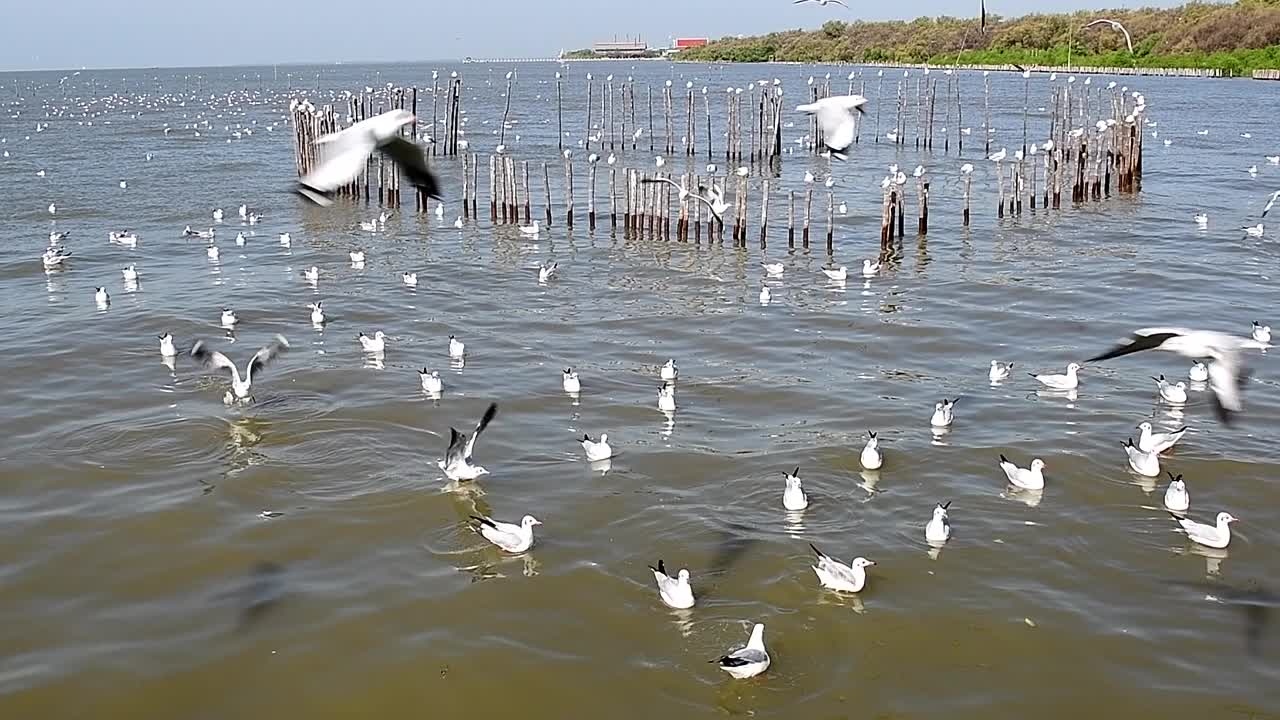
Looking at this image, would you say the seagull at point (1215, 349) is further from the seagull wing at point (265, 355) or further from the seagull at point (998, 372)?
the seagull wing at point (265, 355)

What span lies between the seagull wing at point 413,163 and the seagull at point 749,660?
3.38 m

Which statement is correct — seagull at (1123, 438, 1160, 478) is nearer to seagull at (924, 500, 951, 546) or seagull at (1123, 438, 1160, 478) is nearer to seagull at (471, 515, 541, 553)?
seagull at (924, 500, 951, 546)

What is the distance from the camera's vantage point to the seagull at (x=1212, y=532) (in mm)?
9094

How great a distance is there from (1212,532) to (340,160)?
7.25m

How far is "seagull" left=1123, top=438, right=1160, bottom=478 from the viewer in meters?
10.5

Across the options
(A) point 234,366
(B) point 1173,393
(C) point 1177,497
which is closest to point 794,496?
(C) point 1177,497

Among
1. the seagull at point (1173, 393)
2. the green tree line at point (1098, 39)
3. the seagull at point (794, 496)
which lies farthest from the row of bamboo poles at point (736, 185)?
the green tree line at point (1098, 39)

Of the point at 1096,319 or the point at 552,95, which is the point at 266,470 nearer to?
the point at 1096,319

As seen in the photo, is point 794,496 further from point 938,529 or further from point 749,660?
point 749,660

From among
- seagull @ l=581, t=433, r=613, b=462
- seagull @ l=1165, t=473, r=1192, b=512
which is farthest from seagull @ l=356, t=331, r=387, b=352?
seagull @ l=1165, t=473, r=1192, b=512

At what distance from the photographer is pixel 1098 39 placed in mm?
83000

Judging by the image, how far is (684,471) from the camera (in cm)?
1087

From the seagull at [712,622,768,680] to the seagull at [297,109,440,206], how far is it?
11.5 feet

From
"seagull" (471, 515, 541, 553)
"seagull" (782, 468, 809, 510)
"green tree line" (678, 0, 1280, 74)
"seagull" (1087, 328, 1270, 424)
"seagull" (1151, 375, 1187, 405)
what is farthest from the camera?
"green tree line" (678, 0, 1280, 74)
